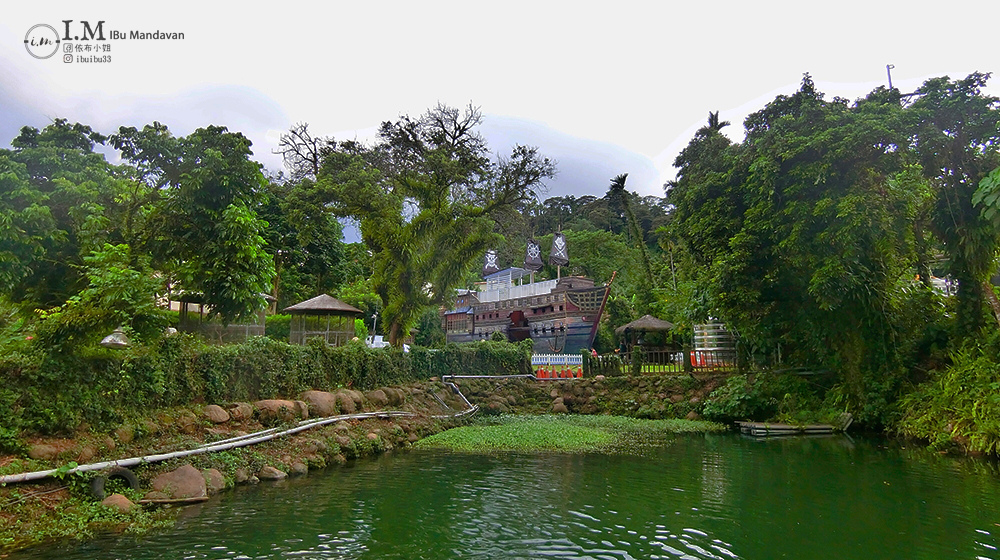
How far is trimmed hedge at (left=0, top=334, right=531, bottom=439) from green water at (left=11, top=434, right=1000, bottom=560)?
2.24m

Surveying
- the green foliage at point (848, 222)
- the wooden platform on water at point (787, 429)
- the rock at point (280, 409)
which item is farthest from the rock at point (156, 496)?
the wooden platform on water at point (787, 429)

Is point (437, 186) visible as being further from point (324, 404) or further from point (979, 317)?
point (979, 317)

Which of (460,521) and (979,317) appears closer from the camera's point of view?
(460,521)

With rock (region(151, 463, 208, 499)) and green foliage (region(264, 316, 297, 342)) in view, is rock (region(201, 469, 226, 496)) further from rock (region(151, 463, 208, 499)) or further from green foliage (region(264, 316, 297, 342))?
green foliage (region(264, 316, 297, 342))

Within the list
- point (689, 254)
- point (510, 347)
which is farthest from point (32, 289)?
point (689, 254)

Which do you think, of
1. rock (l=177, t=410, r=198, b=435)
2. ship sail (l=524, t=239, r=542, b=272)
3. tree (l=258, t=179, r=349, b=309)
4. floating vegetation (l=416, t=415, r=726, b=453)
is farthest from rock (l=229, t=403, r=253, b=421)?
ship sail (l=524, t=239, r=542, b=272)

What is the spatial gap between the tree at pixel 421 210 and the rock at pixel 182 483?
13.1m

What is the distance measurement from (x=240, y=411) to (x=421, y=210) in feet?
40.4

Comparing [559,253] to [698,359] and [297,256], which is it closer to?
[698,359]

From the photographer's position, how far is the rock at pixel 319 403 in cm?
1288

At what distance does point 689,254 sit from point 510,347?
8.75m

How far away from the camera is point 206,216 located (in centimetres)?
1197

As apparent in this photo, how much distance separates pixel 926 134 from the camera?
43.7ft

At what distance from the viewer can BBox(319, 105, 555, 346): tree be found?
2116 centimetres
